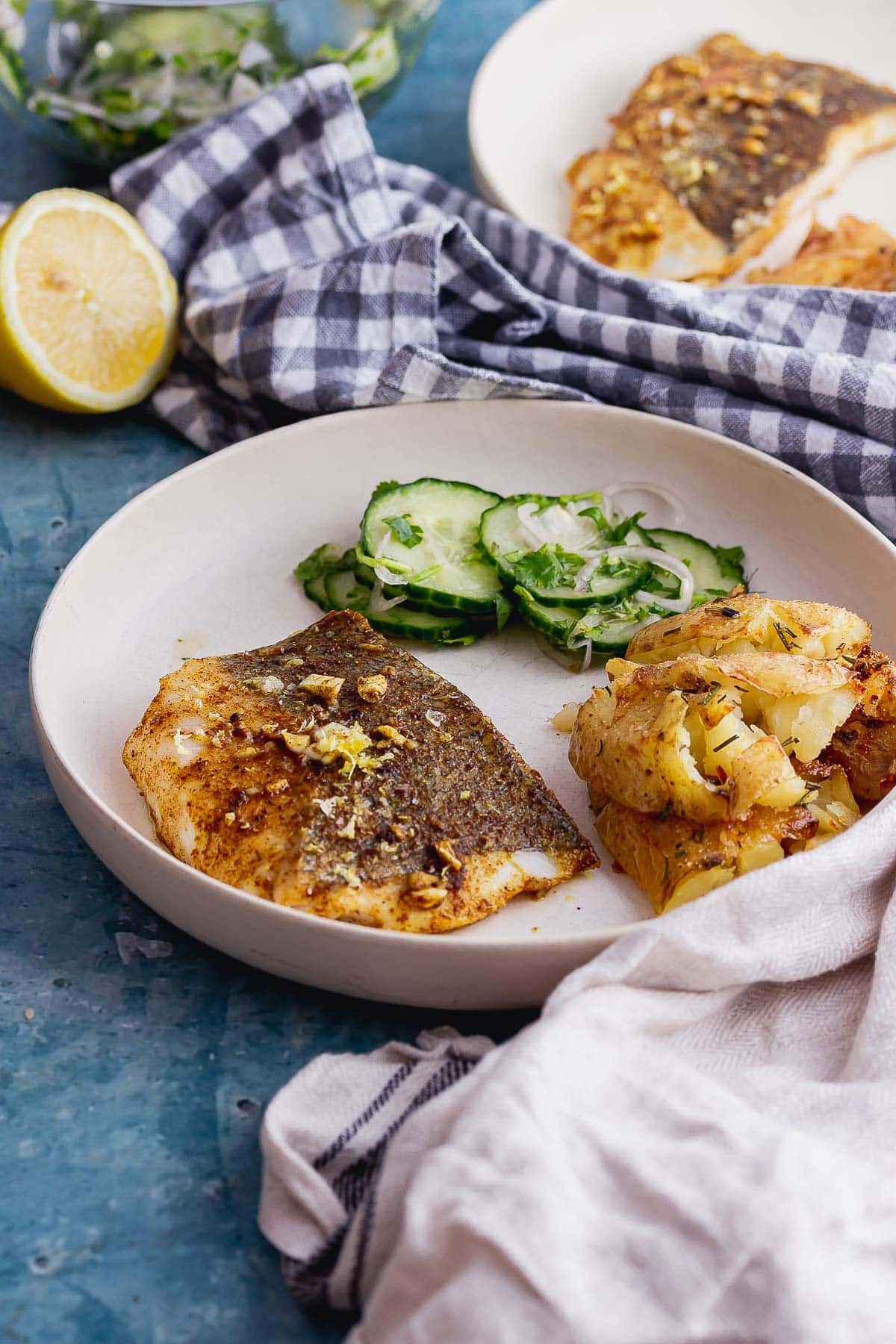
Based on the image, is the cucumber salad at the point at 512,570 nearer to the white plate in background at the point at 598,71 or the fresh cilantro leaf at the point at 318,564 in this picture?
the fresh cilantro leaf at the point at 318,564

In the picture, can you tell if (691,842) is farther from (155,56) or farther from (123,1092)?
(155,56)

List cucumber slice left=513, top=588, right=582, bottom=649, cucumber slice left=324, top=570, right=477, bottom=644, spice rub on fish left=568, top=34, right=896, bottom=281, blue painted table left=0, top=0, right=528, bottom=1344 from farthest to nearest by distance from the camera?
1. spice rub on fish left=568, top=34, right=896, bottom=281
2. cucumber slice left=324, top=570, right=477, bottom=644
3. cucumber slice left=513, top=588, right=582, bottom=649
4. blue painted table left=0, top=0, right=528, bottom=1344

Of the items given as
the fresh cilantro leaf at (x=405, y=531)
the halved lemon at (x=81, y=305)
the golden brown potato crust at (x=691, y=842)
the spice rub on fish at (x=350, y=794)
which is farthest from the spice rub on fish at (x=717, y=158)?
the golden brown potato crust at (x=691, y=842)

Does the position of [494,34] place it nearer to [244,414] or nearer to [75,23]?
[75,23]

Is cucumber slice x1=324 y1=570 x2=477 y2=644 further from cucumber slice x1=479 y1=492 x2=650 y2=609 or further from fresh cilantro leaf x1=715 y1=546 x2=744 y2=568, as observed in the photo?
fresh cilantro leaf x1=715 y1=546 x2=744 y2=568

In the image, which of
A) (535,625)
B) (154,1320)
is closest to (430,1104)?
(154,1320)

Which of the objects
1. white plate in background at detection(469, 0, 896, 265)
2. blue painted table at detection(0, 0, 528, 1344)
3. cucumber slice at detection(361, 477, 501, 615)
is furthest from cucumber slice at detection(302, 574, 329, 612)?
white plate in background at detection(469, 0, 896, 265)
